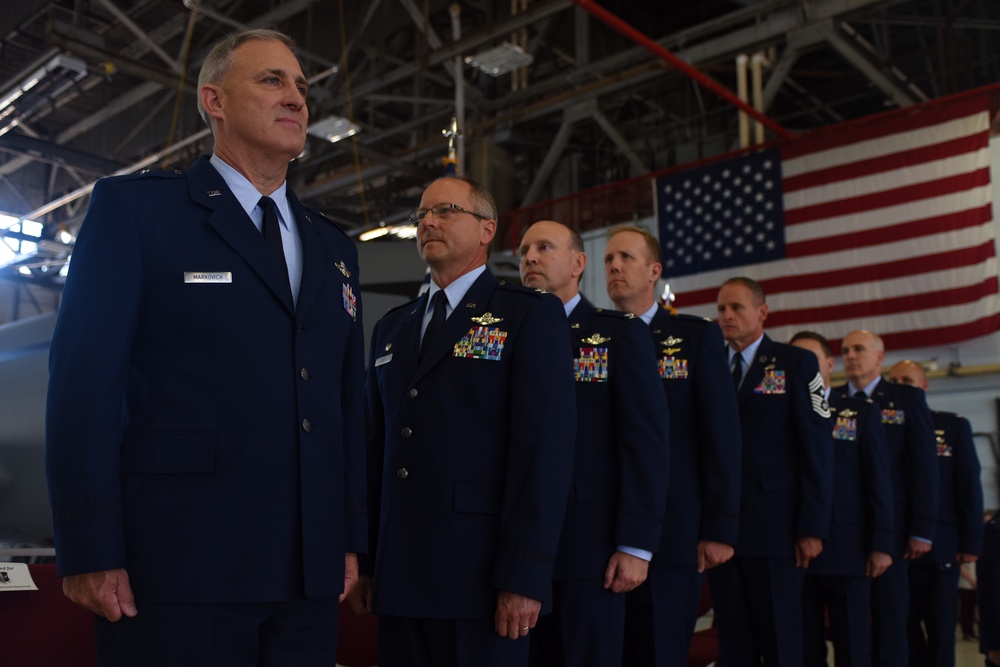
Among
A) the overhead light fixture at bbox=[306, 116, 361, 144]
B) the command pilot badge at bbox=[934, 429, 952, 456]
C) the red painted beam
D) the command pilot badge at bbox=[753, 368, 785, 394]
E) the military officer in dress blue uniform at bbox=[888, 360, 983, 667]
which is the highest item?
the red painted beam

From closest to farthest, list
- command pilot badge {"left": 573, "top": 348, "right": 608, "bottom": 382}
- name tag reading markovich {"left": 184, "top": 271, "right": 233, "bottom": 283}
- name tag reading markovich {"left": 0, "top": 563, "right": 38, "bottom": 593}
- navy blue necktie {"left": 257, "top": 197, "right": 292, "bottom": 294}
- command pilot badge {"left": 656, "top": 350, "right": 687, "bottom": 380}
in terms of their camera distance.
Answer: name tag reading markovich {"left": 184, "top": 271, "right": 233, "bottom": 283}, navy blue necktie {"left": 257, "top": 197, "right": 292, "bottom": 294}, name tag reading markovich {"left": 0, "top": 563, "right": 38, "bottom": 593}, command pilot badge {"left": 573, "top": 348, "right": 608, "bottom": 382}, command pilot badge {"left": 656, "top": 350, "right": 687, "bottom": 380}

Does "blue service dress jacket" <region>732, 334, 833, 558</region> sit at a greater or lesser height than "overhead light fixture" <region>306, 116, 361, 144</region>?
lesser

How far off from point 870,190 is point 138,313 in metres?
7.75

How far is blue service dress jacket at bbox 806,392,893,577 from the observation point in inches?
157

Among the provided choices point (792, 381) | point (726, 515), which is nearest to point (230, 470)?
point (726, 515)

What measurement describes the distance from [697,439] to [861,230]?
577cm

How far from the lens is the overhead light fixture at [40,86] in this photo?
9062 millimetres

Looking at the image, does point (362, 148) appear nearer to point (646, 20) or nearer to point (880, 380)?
point (646, 20)

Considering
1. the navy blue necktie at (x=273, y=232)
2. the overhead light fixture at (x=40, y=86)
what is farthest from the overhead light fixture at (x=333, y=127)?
the navy blue necktie at (x=273, y=232)

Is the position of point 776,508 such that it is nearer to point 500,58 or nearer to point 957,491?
point 957,491

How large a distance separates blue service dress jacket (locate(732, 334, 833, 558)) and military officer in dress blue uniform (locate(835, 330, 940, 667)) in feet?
3.93

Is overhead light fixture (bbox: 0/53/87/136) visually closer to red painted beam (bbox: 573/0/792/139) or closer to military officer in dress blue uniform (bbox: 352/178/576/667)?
red painted beam (bbox: 573/0/792/139)

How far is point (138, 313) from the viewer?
1.43 m

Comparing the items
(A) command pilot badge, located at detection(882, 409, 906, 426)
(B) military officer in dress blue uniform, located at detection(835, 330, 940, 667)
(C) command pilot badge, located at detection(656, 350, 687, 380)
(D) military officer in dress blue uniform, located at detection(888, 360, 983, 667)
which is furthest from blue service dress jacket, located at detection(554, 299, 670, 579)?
(D) military officer in dress blue uniform, located at detection(888, 360, 983, 667)
